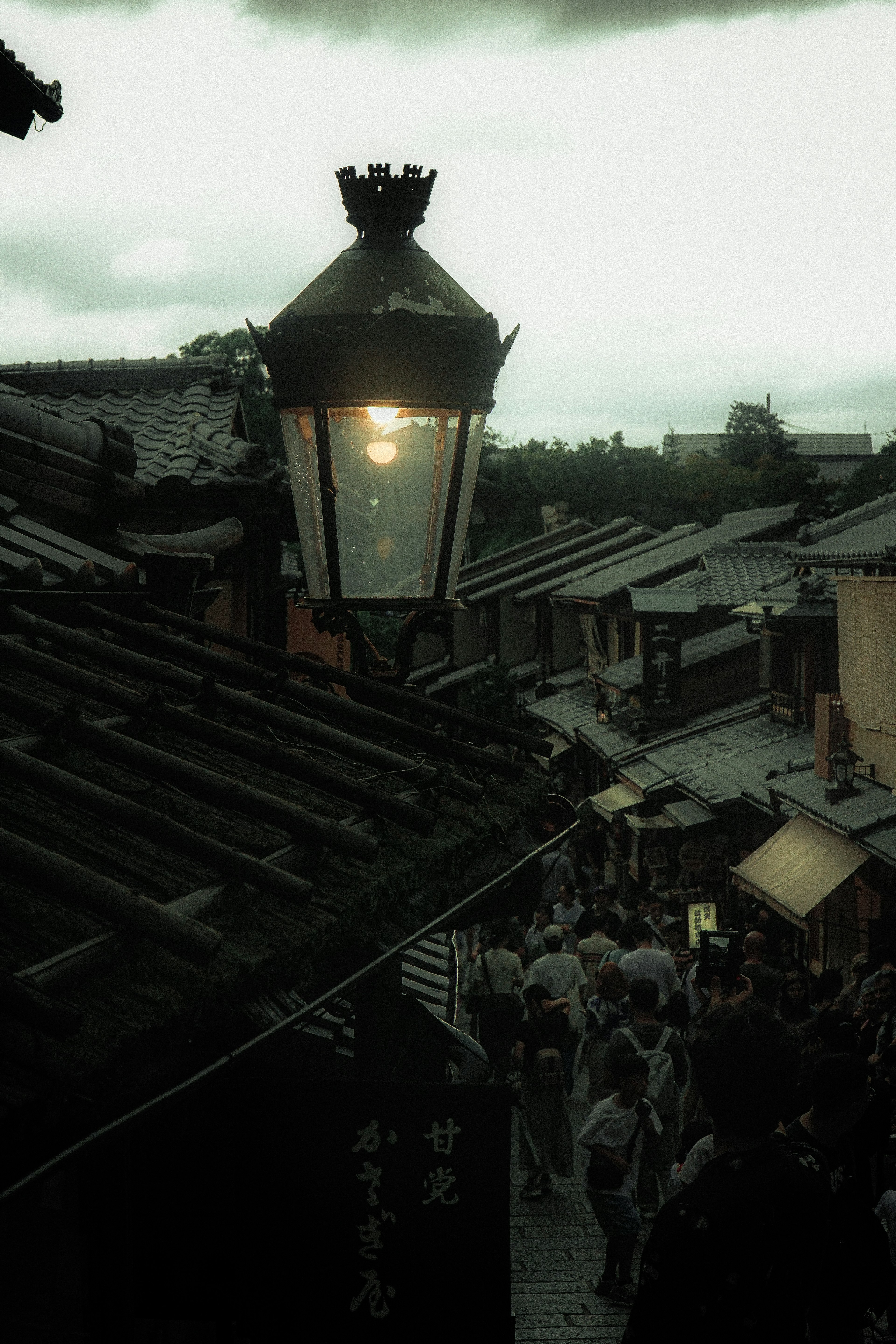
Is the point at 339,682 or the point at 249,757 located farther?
the point at 339,682

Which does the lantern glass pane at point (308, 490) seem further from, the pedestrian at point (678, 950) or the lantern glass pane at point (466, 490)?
the pedestrian at point (678, 950)

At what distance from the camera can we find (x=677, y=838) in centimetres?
2719

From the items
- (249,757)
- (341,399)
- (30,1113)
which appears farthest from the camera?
(341,399)

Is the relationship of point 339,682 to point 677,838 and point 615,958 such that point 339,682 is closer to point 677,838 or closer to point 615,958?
point 615,958

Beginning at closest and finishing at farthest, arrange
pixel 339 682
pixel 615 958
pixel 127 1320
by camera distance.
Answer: pixel 127 1320 < pixel 339 682 < pixel 615 958

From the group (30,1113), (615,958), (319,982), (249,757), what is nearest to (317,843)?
(319,982)

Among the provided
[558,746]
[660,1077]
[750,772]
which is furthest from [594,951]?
[558,746]

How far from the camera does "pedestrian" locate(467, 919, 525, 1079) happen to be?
13.4 m

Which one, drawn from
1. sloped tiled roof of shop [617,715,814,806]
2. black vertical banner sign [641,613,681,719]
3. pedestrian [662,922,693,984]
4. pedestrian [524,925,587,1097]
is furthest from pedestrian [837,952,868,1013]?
black vertical banner sign [641,613,681,719]

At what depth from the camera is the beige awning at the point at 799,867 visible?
54.0 ft

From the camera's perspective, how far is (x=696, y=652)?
29.4 metres

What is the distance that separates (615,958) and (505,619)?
3303 cm

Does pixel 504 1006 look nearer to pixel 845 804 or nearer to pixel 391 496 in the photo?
pixel 845 804

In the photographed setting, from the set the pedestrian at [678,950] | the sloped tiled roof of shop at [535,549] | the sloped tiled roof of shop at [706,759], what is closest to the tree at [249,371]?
the sloped tiled roof of shop at [535,549]
